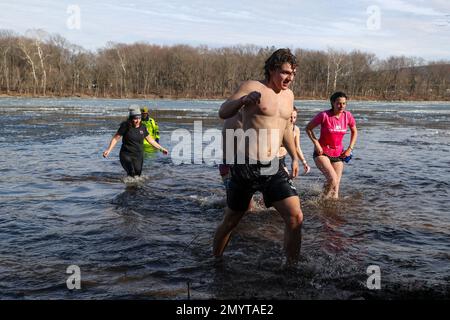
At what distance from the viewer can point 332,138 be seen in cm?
802

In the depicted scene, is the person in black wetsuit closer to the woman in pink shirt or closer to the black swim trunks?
the woman in pink shirt

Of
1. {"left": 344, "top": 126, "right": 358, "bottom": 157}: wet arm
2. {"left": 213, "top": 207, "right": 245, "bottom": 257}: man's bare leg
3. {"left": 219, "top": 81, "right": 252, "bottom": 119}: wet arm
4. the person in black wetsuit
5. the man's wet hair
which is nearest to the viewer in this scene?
{"left": 219, "top": 81, "right": 252, "bottom": 119}: wet arm

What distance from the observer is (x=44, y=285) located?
4578 millimetres

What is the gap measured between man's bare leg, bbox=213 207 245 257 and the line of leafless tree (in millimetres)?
88928

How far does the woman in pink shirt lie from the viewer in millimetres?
7910

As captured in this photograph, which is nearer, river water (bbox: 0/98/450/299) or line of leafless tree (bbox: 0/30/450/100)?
river water (bbox: 0/98/450/299)

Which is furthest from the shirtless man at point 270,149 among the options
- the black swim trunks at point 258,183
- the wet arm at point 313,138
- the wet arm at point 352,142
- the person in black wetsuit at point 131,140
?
the person in black wetsuit at point 131,140

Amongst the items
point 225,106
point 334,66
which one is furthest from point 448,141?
point 334,66

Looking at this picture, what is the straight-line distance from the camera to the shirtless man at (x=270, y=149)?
4.53m

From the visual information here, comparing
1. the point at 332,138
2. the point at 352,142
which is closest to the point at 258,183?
the point at 332,138

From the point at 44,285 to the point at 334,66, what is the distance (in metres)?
123

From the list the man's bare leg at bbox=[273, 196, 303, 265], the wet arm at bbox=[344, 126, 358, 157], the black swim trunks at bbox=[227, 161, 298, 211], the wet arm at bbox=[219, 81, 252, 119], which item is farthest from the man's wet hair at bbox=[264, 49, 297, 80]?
the wet arm at bbox=[344, 126, 358, 157]

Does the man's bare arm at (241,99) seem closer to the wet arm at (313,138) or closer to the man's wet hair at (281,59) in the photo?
the man's wet hair at (281,59)

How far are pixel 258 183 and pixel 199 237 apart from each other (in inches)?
73.8
